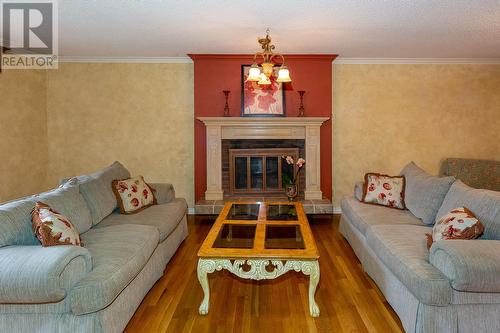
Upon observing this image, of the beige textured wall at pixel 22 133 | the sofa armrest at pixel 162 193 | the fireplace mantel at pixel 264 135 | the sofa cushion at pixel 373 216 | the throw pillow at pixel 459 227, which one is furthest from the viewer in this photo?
the fireplace mantel at pixel 264 135

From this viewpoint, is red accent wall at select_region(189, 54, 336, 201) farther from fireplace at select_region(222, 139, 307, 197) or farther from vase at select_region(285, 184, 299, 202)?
vase at select_region(285, 184, 299, 202)

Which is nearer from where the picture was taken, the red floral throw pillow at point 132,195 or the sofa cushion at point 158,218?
the sofa cushion at point 158,218

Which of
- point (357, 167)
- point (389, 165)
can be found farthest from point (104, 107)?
point (389, 165)

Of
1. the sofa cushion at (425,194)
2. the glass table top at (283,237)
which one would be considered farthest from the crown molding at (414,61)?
the glass table top at (283,237)

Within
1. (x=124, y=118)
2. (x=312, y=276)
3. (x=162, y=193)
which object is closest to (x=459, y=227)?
(x=312, y=276)

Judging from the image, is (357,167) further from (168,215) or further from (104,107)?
(104,107)

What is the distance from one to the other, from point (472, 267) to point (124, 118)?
198 inches

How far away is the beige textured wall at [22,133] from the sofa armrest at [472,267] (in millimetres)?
5233

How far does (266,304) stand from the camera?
2.77 m

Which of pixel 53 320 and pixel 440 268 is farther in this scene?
pixel 440 268

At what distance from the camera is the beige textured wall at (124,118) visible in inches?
222

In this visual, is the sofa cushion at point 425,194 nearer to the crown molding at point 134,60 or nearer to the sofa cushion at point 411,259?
the sofa cushion at point 411,259

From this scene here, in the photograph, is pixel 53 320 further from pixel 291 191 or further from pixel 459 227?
pixel 291 191

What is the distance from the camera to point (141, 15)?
3.66 m
